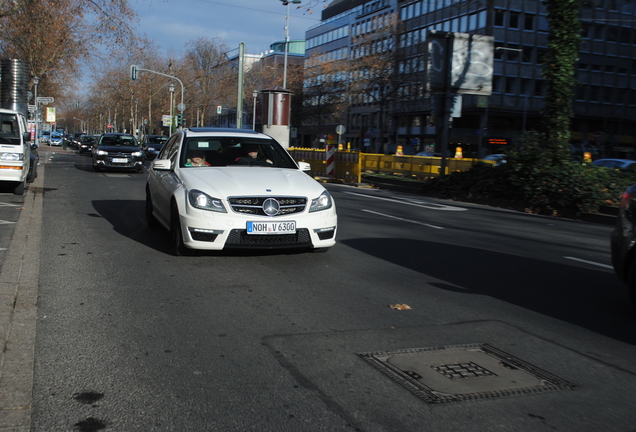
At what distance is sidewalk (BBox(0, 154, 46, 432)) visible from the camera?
3.35 meters

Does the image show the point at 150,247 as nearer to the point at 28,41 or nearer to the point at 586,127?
the point at 28,41

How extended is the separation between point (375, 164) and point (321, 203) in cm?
2393

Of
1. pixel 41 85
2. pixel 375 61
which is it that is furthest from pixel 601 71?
pixel 41 85

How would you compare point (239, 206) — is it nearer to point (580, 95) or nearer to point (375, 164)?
point (375, 164)

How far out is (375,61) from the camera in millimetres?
47344

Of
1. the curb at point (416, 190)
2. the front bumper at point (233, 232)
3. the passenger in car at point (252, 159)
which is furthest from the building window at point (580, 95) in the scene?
the front bumper at point (233, 232)

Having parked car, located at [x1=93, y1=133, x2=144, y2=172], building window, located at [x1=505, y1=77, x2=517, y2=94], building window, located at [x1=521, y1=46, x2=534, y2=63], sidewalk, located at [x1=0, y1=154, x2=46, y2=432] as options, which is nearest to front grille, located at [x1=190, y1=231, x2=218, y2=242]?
Answer: sidewalk, located at [x1=0, y1=154, x2=46, y2=432]

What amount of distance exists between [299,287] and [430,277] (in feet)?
5.01

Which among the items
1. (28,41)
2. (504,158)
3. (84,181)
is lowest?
(84,181)

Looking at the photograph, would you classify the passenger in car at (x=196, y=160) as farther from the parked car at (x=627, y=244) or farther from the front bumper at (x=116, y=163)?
the front bumper at (x=116, y=163)

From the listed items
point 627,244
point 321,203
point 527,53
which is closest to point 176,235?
point 321,203

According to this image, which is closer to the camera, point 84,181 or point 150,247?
point 150,247

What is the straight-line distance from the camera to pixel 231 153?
29.2 ft

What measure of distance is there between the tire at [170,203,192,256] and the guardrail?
18.9 meters
